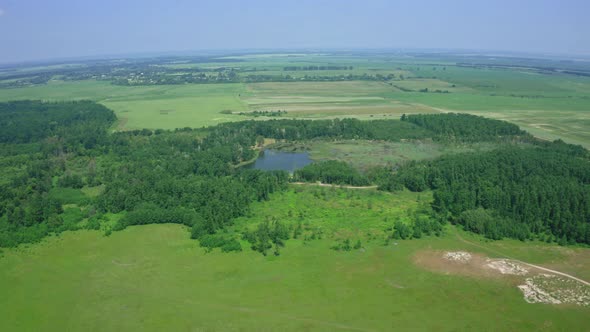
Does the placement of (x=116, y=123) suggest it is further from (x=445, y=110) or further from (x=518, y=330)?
(x=518, y=330)

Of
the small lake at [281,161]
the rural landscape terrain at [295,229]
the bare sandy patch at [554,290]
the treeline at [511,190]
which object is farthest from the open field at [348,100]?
the bare sandy patch at [554,290]

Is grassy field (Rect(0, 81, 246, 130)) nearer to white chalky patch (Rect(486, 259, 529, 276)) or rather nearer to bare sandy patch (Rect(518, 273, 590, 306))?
white chalky patch (Rect(486, 259, 529, 276))

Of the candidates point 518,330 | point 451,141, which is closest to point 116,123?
point 451,141

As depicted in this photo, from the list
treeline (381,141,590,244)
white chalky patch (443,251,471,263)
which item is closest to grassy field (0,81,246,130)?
treeline (381,141,590,244)

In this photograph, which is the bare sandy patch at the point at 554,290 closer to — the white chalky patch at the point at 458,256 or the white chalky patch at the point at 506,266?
the white chalky patch at the point at 506,266

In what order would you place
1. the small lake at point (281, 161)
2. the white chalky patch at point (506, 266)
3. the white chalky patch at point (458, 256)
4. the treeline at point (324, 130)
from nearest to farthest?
the white chalky patch at point (506, 266) → the white chalky patch at point (458, 256) → the small lake at point (281, 161) → the treeline at point (324, 130)

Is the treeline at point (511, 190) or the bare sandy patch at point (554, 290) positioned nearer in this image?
the bare sandy patch at point (554, 290)

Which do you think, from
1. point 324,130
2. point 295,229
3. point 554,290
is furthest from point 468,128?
point 554,290
